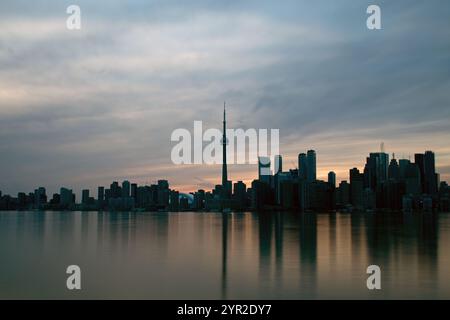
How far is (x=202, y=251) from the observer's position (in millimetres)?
45656

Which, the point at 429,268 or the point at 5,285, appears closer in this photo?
the point at 5,285

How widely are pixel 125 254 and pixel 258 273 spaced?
15544 millimetres

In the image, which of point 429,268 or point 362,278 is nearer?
point 362,278

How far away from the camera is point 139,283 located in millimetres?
27203

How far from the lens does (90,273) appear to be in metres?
31.1

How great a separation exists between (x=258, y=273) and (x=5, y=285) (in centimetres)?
1573
